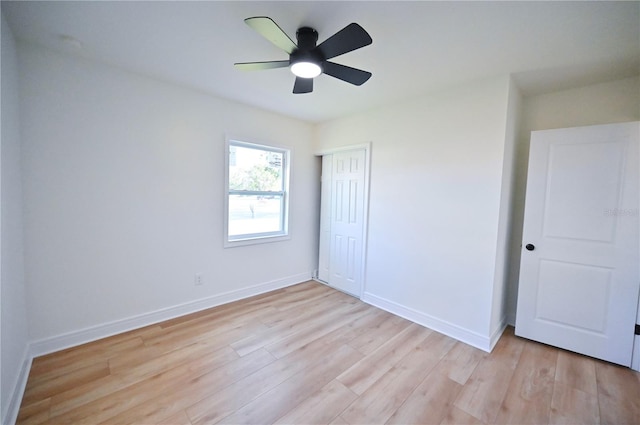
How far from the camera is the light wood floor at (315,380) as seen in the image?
1.60m

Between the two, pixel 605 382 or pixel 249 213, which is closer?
pixel 605 382

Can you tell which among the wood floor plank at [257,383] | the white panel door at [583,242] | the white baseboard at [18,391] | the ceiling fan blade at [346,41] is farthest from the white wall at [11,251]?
the white panel door at [583,242]

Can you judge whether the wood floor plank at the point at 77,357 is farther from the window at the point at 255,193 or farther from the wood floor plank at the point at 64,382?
the window at the point at 255,193

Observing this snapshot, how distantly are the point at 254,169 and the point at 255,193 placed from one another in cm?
32

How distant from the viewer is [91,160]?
Answer: 222 cm

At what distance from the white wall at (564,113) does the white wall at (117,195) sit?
3.09m

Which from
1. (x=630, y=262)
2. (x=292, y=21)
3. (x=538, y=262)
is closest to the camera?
(x=292, y=21)

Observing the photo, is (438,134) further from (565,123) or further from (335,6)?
(335,6)

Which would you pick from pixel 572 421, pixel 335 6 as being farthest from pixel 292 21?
pixel 572 421

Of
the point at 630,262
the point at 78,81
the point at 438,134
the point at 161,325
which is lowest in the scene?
the point at 161,325

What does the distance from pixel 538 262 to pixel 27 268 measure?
4.42 m

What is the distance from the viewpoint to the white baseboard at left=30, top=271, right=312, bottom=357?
212cm

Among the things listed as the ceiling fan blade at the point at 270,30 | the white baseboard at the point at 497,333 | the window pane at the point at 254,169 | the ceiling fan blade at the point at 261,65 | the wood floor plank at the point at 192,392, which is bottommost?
the wood floor plank at the point at 192,392

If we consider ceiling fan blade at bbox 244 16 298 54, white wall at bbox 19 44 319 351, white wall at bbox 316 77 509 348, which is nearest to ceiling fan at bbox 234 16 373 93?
ceiling fan blade at bbox 244 16 298 54
